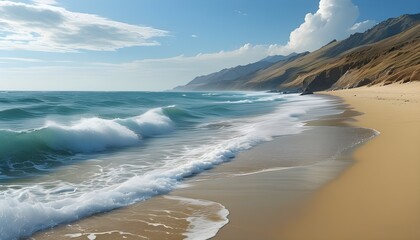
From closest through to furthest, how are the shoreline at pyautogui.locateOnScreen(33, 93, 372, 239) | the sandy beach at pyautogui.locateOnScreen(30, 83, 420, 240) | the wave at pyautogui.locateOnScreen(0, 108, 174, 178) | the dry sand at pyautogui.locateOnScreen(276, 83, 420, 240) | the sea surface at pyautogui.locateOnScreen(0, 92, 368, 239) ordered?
the dry sand at pyautogui.locateOnScreen(276, 83, 420, 240)
the sandy beach at pyautogui.locateOnScreen(30, 83, 420, 240)
the shoreline at pyautogui.locateOnScreen(33, 93, 372, 239)
the sea surface at pyautogui.locateOnScreen(0, 92, 368, 239)
the wave at pyautogui.locateOnScreen(0, 108, 174, 178)

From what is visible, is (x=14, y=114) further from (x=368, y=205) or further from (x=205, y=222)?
(x=368, y=205)

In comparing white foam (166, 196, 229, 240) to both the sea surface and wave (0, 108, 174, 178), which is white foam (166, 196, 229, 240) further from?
wave (0, 108, 174, 178)

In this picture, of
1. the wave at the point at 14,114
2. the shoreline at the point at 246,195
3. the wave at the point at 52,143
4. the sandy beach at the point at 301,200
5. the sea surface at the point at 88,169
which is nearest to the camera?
the sandy beach at the point at 301,200

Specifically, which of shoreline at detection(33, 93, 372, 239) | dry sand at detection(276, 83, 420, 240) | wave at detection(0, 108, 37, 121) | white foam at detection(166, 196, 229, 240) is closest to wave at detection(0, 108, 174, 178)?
shoreline at detection(33, 93, 372, 239)

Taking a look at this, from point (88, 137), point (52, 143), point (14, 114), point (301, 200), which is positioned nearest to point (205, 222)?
point (301, 200)

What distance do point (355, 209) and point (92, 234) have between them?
364 centimetres

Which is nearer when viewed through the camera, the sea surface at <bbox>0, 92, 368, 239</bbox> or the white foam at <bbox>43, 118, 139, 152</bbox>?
the sea surface at <bbox>0, 92, 368, 239</bbox>

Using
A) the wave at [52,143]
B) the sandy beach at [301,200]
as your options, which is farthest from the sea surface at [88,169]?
the sandy beach at [301,200]

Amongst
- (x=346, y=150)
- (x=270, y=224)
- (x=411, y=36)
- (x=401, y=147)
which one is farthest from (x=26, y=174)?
(x=411, y=36)

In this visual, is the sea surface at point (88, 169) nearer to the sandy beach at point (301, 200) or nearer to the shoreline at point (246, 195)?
the shoreline at point (246, 195)

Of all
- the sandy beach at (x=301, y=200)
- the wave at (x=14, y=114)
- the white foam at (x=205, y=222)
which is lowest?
the white foam at (x=205, y=222)

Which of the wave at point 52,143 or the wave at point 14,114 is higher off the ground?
the wave at point 14,114

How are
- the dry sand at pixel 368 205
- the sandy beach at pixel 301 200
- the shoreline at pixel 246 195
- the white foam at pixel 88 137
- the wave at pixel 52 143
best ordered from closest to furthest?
1. the dry sand at pixel 368 205
2. the sandy beach at pixel 301 200
3. the shoreline at pixel 246 195
4. the wave at pixel 52 143
5. the white foam at pixel 88 137

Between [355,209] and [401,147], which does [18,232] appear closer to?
[355,209]
